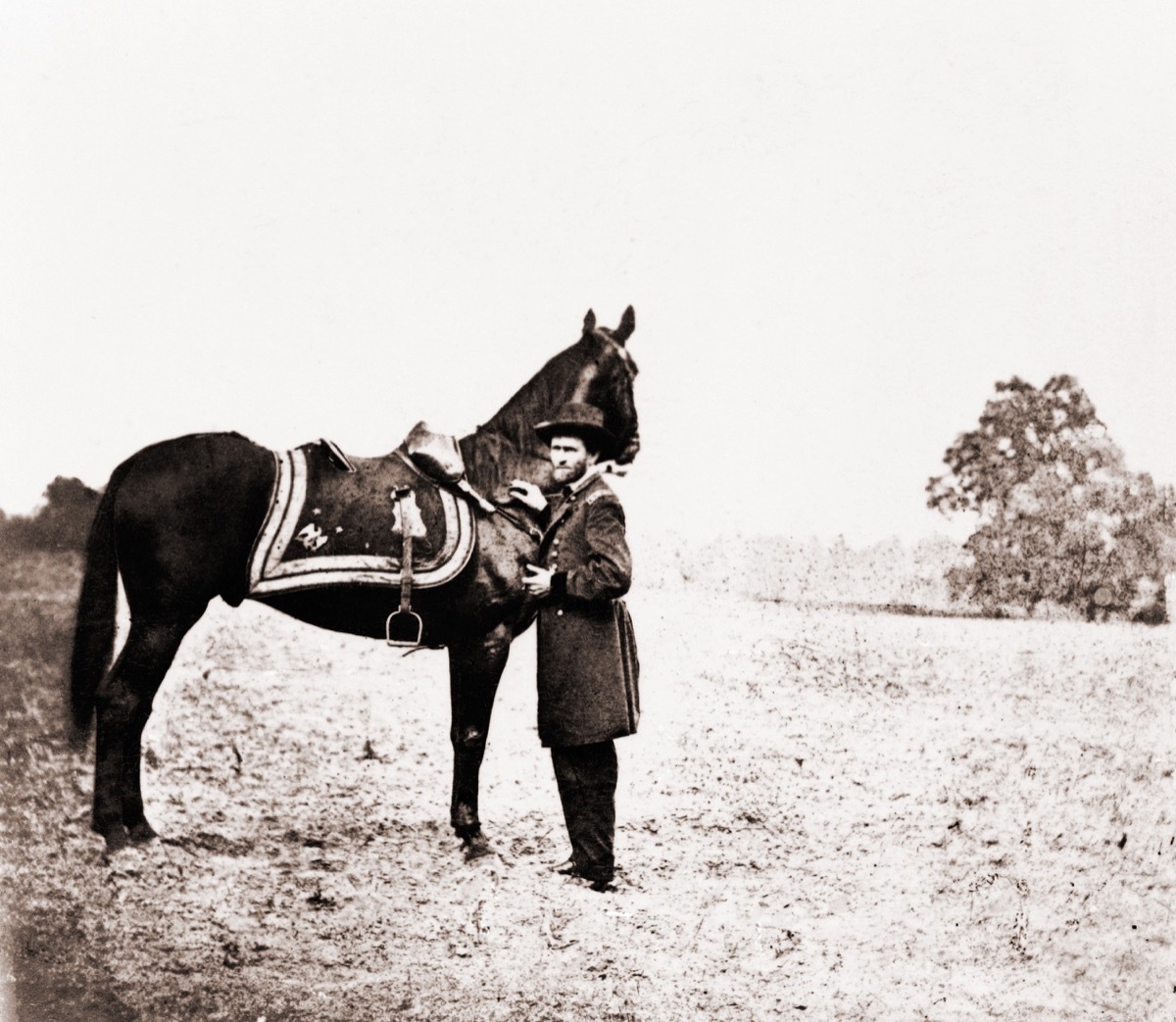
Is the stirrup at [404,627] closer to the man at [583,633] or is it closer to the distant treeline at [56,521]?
the man at [583,633]

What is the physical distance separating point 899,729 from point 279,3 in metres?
3.22

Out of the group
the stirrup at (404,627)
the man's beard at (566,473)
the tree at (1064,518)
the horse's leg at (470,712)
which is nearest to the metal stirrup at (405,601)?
the stirrup at (404,627)

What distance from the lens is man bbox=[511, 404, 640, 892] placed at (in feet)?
11.3

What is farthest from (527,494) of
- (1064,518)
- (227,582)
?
(1064,518)

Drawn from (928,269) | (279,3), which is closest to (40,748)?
(279,3)

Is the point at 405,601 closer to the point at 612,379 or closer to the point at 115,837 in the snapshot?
the point at 612,379

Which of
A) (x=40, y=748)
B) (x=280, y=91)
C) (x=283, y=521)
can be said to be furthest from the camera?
(x=280, y=91)

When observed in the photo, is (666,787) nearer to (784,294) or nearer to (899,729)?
(899,729)

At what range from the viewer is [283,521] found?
338 centimetres

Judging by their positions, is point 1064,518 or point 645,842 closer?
point 645,842

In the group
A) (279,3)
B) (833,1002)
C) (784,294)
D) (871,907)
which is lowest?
(833,1002)

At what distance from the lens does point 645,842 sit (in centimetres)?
364

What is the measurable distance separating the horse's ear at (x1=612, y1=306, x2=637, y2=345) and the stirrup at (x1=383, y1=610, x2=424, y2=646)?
1.10 m

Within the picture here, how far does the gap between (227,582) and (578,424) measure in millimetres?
1147
